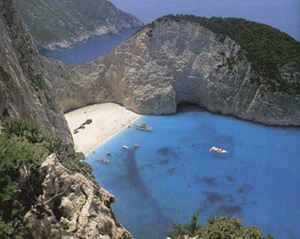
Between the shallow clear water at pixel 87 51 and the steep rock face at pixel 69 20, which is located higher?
the steep rock face at pixel 69 20

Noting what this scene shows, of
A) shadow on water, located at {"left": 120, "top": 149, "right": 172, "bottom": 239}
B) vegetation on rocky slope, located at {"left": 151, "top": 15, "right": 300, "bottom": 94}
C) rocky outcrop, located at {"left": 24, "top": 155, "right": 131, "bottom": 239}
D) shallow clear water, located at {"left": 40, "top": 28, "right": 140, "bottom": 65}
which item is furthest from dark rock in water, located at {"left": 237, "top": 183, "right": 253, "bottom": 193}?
shallow clear water, located at {"left": 40, "top": 28, "right": 140, "bottom": 65}

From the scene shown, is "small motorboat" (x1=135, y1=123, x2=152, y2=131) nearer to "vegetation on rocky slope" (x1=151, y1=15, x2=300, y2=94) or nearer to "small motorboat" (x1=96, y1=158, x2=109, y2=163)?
"small motorboat" (x1=96, y1=158, x2=109, y2=163)

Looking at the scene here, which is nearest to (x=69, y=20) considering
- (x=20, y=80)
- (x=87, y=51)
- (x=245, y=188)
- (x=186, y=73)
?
(x=87, y=51)

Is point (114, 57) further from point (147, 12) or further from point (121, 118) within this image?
point (147, 12)

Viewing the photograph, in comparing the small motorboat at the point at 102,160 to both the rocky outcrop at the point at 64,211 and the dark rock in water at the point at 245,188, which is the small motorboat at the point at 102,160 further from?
the rocky outcrop at the point at 64,211

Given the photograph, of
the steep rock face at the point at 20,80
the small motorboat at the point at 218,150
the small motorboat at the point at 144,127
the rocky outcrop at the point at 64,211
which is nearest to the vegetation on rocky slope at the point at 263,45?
the small motorboat at the point at 218,150

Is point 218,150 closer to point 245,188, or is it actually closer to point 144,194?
point 245,188

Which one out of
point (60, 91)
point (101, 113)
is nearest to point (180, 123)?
point (101, 113)
